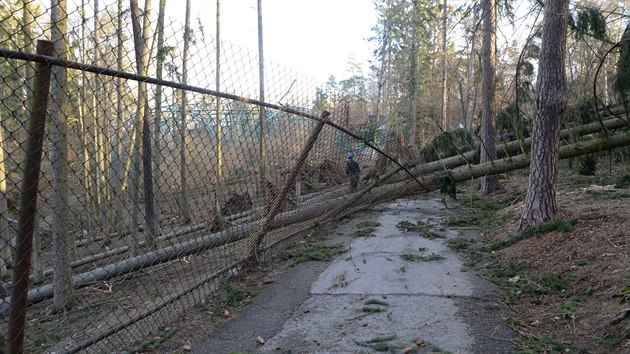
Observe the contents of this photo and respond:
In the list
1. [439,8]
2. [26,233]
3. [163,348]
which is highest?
[439,8]

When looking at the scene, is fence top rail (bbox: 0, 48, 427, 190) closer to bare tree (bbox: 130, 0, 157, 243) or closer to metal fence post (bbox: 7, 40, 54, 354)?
metal fence post (bbox: 7, 40, 54, 354)

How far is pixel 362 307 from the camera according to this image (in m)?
4.52

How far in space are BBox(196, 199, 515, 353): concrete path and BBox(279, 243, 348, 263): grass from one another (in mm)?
153

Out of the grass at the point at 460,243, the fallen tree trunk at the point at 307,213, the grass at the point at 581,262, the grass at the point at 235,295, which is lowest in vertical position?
the grass at the point at 235,295

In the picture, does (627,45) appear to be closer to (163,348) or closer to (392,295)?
(392,295)

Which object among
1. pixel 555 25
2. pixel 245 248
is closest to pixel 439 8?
pixel 555 25

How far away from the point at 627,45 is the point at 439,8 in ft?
85.9

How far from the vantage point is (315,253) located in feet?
21.3

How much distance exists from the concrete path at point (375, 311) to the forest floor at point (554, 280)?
0.20 meters

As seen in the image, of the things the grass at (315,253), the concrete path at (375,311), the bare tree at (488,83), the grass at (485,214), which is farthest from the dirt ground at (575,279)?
the bare tree at (488,83)

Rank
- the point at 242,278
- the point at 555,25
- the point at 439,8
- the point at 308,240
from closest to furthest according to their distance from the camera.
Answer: the point at 242,278
the point at 555,25
the point at 308,240
the point at 439,8

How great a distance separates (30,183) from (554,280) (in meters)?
4.71

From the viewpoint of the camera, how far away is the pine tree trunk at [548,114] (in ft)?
Answer: 21.6

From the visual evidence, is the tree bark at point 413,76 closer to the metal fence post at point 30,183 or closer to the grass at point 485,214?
the grass at point 485,214
